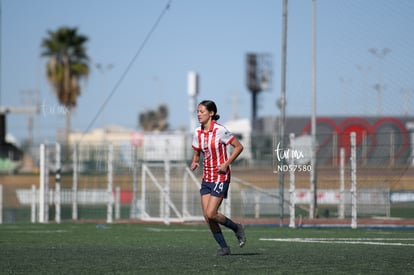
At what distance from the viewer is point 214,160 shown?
1189 centimetres

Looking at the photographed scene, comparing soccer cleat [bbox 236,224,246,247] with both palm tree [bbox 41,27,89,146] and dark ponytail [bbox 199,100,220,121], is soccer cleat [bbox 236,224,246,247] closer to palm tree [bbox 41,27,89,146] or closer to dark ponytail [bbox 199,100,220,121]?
dark ponytail [bbox 199,100,220,121]

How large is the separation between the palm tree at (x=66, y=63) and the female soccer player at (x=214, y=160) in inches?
1630

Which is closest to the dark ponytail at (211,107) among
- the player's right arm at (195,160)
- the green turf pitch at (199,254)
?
the player's right arm at (195,160)

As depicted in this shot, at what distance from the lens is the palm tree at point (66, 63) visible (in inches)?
2221

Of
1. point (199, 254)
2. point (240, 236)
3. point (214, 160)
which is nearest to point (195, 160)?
point (214, 160)

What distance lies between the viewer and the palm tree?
56.4 metres

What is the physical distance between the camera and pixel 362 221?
23391 mm

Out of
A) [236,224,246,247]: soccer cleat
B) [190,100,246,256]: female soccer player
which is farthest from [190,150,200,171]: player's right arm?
[236,224,246,247]: soccer cleat

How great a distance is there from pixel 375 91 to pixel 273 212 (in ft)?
22.4

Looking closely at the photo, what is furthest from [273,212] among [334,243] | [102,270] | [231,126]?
[231,126]

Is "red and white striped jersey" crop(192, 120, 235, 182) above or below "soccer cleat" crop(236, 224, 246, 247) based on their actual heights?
above

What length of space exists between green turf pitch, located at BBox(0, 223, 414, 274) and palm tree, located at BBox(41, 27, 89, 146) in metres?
37.6

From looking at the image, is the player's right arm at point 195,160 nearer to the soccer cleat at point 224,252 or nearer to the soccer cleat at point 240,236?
the soccer cleat at point 240,236

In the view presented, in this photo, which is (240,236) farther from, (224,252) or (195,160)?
(195,160)
